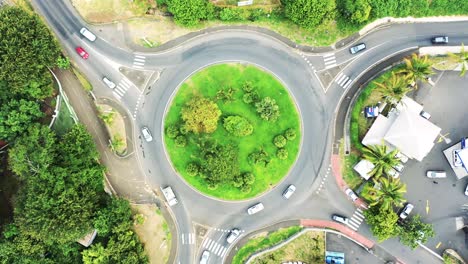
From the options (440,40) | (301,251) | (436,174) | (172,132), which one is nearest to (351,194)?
(301,251)

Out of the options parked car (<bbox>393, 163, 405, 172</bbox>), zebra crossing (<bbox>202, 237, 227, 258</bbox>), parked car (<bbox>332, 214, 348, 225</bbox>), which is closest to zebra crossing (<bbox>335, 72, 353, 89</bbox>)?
parked car (<bbox>393, 163, 405, 172</bbox>)

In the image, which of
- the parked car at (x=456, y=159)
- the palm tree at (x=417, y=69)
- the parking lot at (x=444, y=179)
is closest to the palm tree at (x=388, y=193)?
the parking lot at (x=444, y=179)

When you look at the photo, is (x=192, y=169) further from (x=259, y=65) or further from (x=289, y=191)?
(x=259, y=65)

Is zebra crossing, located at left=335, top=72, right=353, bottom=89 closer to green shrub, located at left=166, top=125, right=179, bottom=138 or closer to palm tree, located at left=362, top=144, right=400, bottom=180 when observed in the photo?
palm tree, located at left=362, top=144, right=400, bottom=180

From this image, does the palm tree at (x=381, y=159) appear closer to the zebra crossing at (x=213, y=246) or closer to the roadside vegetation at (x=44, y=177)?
the zebra crossing at (x=213, y=246)

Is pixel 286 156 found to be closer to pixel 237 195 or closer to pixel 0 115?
pixel 237 195
